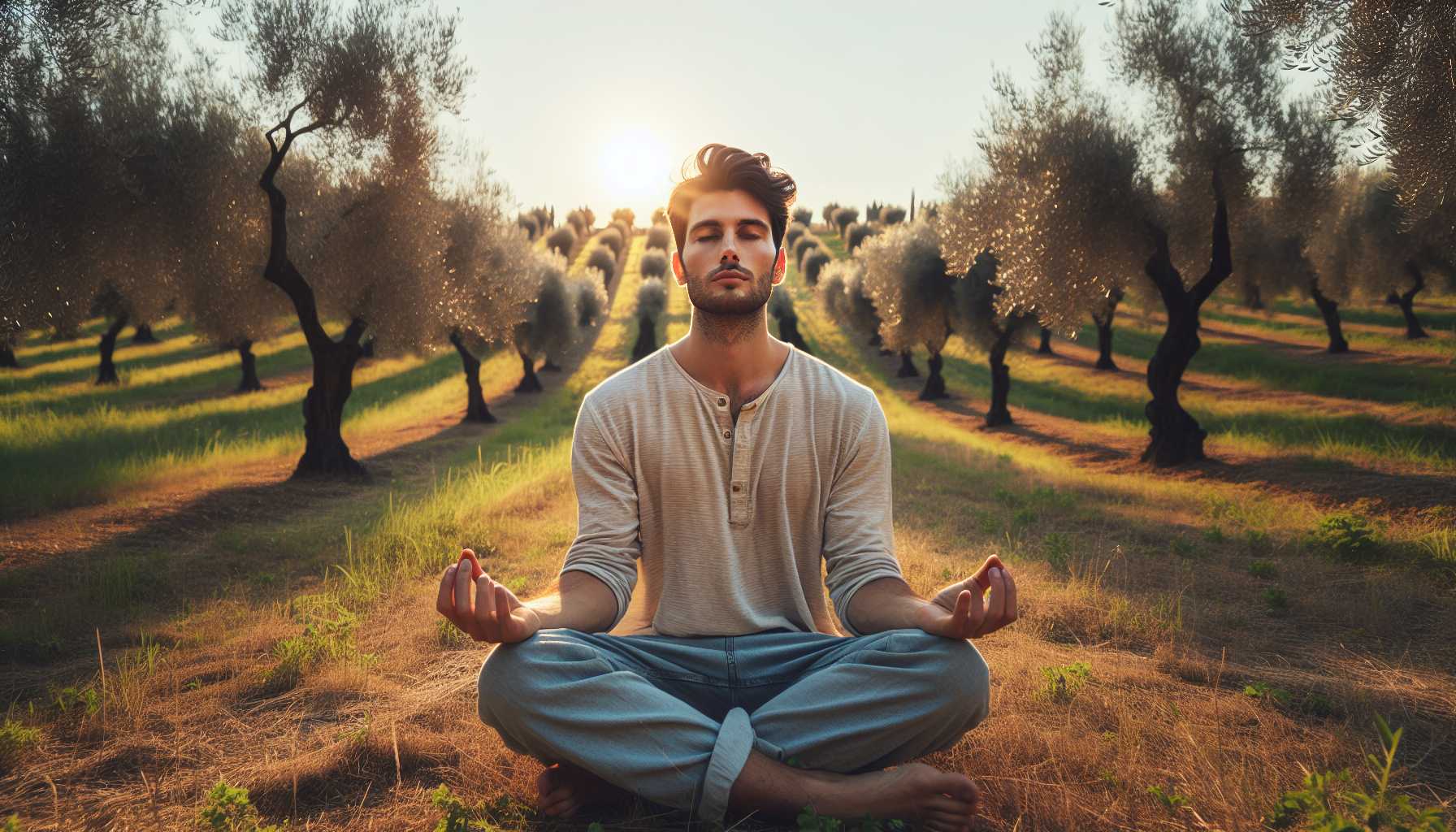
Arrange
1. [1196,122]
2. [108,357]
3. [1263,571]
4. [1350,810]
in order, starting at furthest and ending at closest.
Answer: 1. [108,357]
2. [1196,122]
3. [1263,571]
4. [1350,810]

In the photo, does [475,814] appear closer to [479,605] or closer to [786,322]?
[479,605]

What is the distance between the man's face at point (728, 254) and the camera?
11.4ft

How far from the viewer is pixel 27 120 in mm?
10766

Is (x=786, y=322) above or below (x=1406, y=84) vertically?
below

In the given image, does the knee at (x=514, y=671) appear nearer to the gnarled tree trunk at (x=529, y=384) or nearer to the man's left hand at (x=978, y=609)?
the man's left hand at (x=978, y=609)

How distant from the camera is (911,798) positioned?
2.86 metres

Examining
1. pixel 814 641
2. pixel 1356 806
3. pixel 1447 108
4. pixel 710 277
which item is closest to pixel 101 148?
pixel 710 277

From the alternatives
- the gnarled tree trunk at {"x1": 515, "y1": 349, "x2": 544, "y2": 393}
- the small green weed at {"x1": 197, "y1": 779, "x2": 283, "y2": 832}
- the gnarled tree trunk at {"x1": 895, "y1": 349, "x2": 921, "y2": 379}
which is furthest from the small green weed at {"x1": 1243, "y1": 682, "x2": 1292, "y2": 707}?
the gnarled tree trunk at {"x1": 895, "y1": 349, "x2": 921, "y2": 379}

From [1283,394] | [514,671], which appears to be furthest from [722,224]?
[1283,394]

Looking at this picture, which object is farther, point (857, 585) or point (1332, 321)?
point (1332, 321)

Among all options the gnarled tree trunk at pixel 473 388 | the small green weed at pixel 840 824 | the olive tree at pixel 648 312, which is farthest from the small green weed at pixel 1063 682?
the olive tree at pixel 648 312

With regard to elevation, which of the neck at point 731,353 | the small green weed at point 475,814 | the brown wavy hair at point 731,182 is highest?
the brown wavy hair at point 731,182

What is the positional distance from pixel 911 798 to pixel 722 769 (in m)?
0.64

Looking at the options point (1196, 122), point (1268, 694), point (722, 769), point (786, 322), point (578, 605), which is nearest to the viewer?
point (722, 769)
